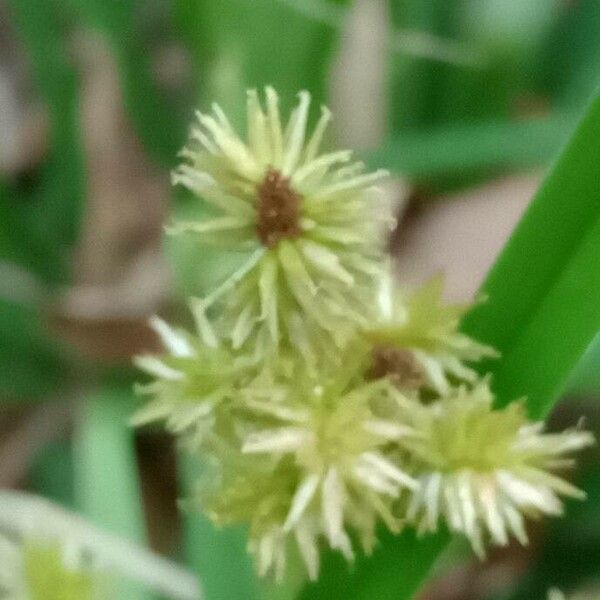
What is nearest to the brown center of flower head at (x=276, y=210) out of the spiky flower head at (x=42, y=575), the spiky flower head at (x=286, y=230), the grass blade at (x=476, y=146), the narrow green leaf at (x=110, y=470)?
the spiky flower head at (x=286, y=230)

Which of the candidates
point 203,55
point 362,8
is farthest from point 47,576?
point 362,8

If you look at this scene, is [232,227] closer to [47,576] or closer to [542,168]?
[47,576]

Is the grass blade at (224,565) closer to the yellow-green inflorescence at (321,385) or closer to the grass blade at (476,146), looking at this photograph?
the yellow-green inflorescence at (321,385)

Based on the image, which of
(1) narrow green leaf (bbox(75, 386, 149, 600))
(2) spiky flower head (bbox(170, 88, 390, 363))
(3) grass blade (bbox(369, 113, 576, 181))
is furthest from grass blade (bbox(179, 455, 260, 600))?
(3) grass blade (bbox(369, 113, 576, 181))

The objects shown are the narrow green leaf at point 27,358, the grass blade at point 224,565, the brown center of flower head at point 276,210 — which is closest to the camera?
the brown center of flower head at point 276,210

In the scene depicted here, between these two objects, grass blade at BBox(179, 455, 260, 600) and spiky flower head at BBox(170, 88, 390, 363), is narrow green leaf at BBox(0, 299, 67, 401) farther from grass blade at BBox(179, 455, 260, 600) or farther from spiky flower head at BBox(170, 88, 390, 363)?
spiky flower head at BBox(170, 88, 390, 363)

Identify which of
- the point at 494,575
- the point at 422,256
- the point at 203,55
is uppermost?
the point at 203,55

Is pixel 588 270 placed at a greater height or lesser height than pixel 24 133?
lesser
